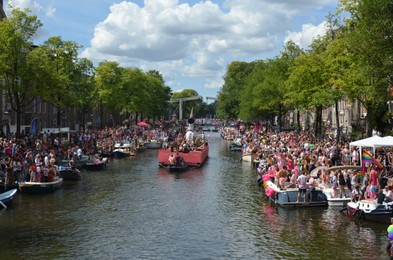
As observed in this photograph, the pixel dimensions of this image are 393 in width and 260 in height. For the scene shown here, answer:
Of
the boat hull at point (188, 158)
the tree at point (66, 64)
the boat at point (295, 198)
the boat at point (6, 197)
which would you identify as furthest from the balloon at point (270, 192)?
the tree at point (66, 64)

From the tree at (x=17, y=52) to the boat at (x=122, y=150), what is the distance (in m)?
15.6

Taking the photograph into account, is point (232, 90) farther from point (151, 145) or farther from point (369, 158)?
point (369, 158)

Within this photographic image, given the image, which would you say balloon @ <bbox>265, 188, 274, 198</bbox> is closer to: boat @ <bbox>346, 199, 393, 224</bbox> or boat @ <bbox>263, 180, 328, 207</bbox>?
boat @ <bbox>263, 180, 328, 207</bbox>

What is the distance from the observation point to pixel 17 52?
4150 centimetres

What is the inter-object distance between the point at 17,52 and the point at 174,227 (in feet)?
86.5

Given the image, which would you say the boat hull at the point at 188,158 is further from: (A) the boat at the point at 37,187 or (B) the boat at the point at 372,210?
(B) the boat at the point at 372,210

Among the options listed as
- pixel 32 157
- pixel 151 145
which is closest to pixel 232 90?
pixel 151 145

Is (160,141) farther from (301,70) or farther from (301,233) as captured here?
(301,233)

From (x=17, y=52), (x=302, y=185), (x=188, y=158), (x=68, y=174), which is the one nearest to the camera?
(x=302, y=185)

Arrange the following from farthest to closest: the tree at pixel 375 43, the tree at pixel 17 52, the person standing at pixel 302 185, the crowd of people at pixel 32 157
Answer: the tree at pixel 17 52
the tree at pixel 375 43
the crowd of people at pixel 32 157
the person standing at pixel 302 185

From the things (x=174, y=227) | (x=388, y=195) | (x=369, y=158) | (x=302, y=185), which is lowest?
(x=174, y=227)

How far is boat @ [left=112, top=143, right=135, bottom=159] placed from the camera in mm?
57344

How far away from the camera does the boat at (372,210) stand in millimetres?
21297

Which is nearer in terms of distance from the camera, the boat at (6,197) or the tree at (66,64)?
the boat at (6,197)
